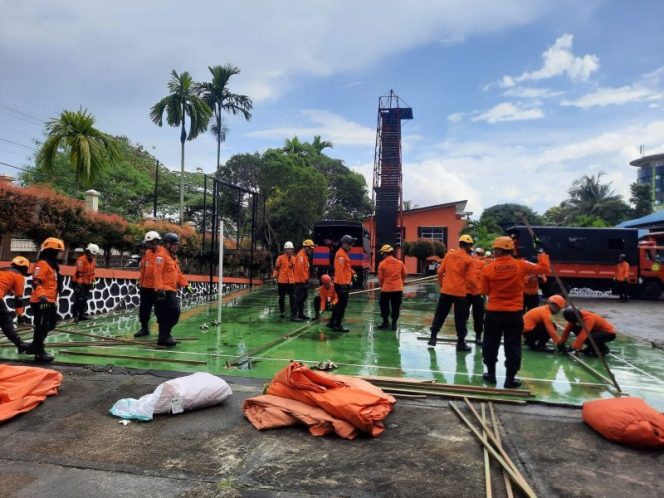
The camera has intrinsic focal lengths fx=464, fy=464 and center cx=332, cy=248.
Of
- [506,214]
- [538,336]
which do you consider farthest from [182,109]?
[506,214]

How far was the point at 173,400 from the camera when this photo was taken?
14.3ft

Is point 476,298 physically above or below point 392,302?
above

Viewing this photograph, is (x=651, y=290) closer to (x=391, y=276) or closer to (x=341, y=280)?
(x=391, y=276)

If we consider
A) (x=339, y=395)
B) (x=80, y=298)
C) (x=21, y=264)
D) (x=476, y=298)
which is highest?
(x=21, y=264)

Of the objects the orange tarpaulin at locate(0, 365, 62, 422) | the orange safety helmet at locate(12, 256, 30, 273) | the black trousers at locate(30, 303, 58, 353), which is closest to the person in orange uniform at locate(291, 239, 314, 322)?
the black trousers at locate(30, 303, 58, 353)

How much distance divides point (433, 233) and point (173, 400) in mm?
32038

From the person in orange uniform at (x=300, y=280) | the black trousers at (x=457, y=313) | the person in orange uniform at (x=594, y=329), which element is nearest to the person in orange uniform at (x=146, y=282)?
the person in orange uniform at (x=300, y=280)

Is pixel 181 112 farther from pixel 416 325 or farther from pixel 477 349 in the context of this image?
pixel 477 349

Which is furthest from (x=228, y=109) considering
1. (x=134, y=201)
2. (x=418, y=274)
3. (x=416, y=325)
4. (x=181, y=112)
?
(x=416, y=325)

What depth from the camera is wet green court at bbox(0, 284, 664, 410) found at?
5.68 metres

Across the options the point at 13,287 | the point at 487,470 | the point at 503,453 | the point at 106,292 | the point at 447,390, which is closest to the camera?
the point at 487,470

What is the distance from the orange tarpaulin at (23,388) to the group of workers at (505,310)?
15.6 feet

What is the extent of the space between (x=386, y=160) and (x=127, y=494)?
66.0ft

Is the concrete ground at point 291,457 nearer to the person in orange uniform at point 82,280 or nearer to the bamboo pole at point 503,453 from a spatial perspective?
the bamboo pole at point 503,453
